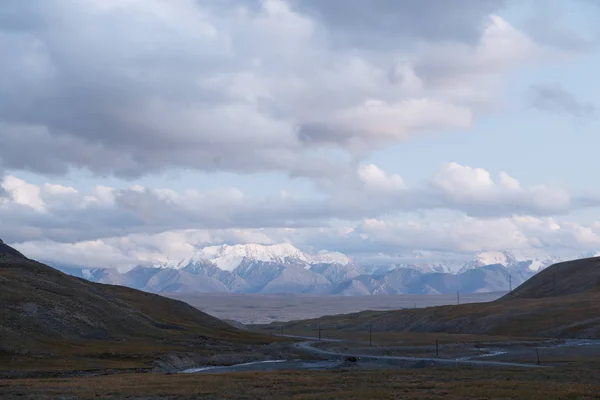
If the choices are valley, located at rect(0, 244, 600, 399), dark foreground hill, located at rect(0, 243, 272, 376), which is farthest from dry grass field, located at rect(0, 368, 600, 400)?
dark foreground hill, located at rect(0, 243, 272, 376)

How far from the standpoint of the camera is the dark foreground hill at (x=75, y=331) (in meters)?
119

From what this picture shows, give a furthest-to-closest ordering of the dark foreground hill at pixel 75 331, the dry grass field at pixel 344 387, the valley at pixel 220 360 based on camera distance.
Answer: the dark foreground hill at pixel 75 331 < the valley at pixel 220 360 < the dry grass field at pixel 344 387

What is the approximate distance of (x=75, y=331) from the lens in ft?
490

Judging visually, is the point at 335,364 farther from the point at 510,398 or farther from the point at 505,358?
the point at 510,398

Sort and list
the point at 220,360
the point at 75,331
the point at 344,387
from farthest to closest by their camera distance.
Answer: the point at 75,331 → the point at 220,360 → the point at 344,387

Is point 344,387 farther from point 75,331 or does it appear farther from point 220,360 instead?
point 75,331

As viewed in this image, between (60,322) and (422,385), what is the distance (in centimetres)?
9711

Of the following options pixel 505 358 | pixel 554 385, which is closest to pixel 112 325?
pixel 505 358

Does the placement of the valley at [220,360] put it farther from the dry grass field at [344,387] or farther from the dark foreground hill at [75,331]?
the dark foreground hill at [75,331]

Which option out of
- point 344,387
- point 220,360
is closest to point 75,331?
point 220,360

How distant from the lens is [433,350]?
149 meters

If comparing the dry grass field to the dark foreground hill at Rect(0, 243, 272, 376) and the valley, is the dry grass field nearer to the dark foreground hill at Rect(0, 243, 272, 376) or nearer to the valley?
the valley

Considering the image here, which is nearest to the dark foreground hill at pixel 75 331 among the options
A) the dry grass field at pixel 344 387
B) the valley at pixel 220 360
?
the valley at pixel 220 360

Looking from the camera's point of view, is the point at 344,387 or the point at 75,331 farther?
the point at 75,331
